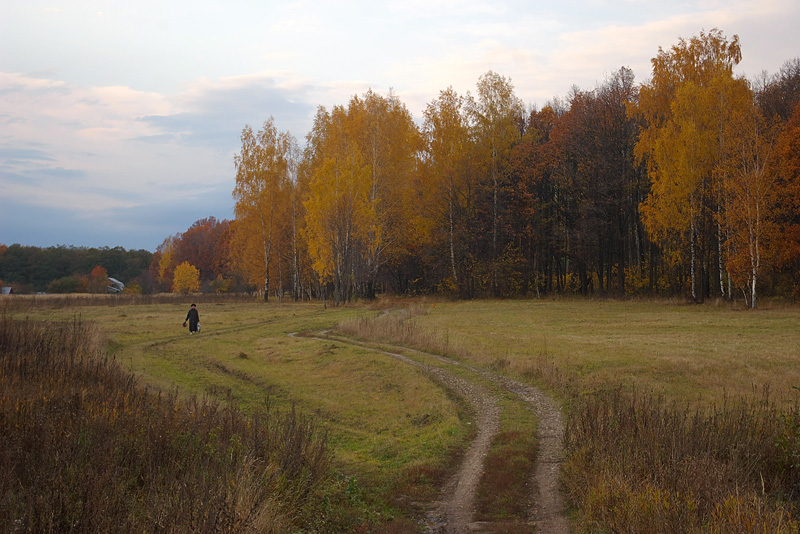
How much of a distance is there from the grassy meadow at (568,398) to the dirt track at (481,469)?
0.24 m

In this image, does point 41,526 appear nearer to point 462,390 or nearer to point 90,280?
point 462,390

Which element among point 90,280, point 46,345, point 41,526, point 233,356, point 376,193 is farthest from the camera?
point 90,280

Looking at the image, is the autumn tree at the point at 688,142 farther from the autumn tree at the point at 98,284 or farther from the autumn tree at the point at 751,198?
the autumn tree at the point at 98,284

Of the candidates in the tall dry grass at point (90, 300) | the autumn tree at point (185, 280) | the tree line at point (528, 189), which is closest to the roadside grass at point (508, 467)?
the tree line at point (528, 189)

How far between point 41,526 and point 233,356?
1819 cm

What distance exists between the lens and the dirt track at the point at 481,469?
7340 millimetres

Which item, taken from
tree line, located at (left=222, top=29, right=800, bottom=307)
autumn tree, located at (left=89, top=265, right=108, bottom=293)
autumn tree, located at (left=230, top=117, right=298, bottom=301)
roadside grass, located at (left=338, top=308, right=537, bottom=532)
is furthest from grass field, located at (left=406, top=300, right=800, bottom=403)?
autumn tree, located at (left=89, top=265, right=108, bottom=293)

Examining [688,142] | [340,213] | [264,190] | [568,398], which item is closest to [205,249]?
[264,190]

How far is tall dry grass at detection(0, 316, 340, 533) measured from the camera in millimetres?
5234

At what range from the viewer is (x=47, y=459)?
21.6ft

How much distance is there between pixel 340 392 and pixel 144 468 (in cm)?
1036

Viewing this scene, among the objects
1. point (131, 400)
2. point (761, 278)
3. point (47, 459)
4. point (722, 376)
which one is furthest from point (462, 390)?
point (761, 278)

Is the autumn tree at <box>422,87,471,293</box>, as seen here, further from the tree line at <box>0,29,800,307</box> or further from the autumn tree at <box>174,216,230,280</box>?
the autumn tree at <box>174,216,230,280</box>

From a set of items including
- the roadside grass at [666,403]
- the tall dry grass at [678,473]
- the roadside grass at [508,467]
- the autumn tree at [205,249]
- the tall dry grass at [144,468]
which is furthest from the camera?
the autumn tree at [205,249]
